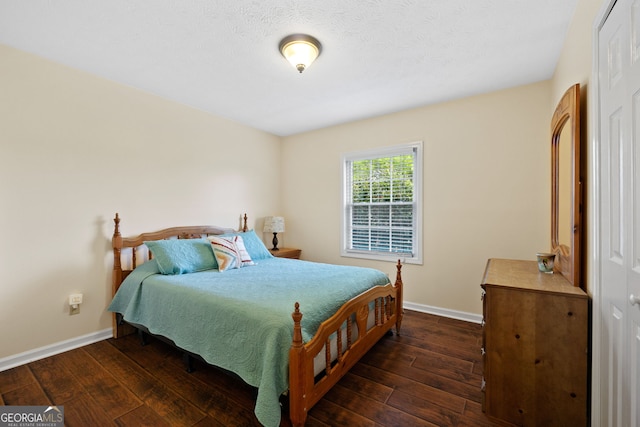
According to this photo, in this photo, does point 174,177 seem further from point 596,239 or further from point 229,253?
point 596,239

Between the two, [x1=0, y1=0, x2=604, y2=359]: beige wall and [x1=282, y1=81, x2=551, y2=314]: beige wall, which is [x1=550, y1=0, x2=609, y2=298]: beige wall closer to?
[x1=0, y1=0, x2=604, y2=359]: beige wall

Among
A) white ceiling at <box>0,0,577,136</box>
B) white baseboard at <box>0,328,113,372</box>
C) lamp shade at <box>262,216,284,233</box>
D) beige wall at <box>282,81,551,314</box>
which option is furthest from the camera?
lamp shade at <box>262,216,284,233</box>

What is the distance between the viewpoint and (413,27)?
6.36ft

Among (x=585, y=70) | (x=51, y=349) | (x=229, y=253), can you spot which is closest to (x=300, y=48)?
(x=585, y=70)

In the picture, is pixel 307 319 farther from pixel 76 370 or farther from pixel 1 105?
pixel 1 105

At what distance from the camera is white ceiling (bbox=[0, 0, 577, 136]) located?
1.77 metres

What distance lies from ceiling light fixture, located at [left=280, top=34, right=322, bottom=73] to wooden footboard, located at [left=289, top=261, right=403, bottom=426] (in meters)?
1.81

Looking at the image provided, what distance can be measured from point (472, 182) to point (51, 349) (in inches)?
172

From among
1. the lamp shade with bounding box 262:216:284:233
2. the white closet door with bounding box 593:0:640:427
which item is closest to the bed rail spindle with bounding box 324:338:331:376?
the white closet door with bounding box 593:0:640:427

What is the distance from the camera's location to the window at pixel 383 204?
3520 mm

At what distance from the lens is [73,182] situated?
2516mm

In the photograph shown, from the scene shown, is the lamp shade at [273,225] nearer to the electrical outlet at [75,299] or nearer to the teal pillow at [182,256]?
the teal pillow at [182,256]

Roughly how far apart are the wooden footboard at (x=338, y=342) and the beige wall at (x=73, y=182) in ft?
7.62

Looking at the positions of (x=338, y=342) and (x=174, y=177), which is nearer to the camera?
(x=338, y=342)
